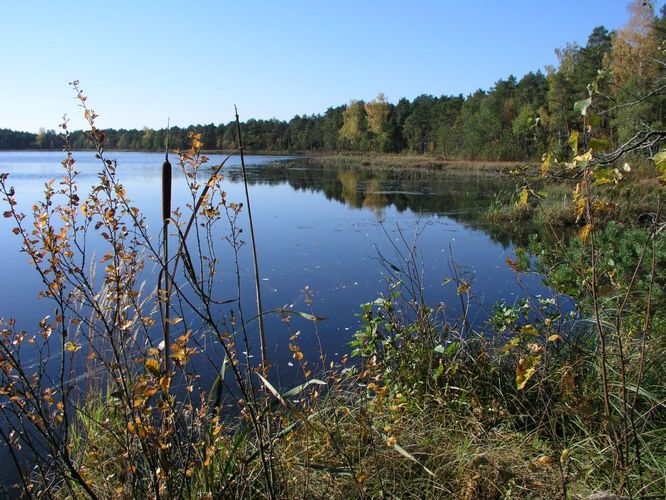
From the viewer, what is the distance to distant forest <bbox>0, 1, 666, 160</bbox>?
27.7 meters

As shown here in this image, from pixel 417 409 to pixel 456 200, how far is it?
19212 mm

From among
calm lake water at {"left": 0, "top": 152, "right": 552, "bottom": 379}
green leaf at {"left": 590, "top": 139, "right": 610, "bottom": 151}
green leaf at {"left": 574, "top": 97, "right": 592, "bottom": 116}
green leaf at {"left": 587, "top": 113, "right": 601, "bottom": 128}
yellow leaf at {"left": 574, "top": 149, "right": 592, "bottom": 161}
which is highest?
green leaf at {"left": 574, "top": 97, "right": 592, "bottom": 116}

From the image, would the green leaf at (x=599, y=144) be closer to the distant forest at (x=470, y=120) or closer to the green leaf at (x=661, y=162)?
the green leaf at (x=661, y=162)

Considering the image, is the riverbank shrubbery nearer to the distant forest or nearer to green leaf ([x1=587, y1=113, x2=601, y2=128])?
green leaf ([x1=587, y1=113, x2=601, y2=128])

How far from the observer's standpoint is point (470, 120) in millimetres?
48125

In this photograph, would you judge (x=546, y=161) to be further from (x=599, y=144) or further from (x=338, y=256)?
(x=338, y=256)

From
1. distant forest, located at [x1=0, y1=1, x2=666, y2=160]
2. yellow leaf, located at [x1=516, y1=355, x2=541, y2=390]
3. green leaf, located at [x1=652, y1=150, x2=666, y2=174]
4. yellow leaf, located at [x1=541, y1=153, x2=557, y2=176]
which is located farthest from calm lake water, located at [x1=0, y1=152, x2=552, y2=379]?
distant forest, located at [x1=0, y1=1, x2=666, y2=160]

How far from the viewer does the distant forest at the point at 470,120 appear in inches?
1090

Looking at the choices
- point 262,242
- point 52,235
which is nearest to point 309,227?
point 262,242

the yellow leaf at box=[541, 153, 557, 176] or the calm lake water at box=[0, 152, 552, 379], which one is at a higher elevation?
the yellow leaf at box=[541, 153, 557, 176]

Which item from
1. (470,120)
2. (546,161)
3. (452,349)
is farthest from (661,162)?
(470,120)

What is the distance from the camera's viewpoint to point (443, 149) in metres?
53.7

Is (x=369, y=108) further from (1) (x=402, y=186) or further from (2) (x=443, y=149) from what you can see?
(1) (x=402, y=186)

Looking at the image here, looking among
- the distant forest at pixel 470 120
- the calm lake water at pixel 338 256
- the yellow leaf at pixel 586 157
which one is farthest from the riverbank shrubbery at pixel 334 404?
the distant forest at pixel 470 120
